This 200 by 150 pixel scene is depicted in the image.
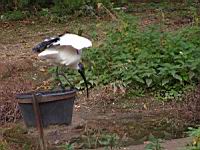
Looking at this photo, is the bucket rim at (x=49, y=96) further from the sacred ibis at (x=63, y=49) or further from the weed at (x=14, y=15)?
the weed at (x=14, y=15)

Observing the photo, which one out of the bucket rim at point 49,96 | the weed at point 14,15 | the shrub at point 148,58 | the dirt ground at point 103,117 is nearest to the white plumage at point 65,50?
the bucket rim at point 49,96

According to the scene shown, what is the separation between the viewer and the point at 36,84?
831cm

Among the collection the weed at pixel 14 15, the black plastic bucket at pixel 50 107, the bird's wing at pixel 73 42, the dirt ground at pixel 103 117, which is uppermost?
the bird's wing at pixel 73 42

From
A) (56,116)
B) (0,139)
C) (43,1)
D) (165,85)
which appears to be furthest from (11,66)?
(43,1)

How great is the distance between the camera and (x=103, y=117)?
7.16m

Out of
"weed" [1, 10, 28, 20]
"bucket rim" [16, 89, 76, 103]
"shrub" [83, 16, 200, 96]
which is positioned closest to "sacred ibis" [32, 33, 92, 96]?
"bucket rim" [16, 89, 76, 103]

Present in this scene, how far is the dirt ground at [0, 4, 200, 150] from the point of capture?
6492 millimetres

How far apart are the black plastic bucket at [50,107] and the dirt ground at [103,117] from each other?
0.97 meters

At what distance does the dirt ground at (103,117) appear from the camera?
6492mm

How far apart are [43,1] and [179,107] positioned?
8087 millimetres

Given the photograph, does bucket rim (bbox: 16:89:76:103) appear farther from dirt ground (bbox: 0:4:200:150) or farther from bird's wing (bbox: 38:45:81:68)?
dirt ground (bbox: 0:4:200:150)

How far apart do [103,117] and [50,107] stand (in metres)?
2.66

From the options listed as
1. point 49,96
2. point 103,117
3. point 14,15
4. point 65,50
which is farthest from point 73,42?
point 14,15

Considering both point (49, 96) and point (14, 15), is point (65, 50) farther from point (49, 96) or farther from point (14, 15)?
point (14, 15)
